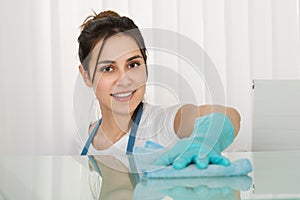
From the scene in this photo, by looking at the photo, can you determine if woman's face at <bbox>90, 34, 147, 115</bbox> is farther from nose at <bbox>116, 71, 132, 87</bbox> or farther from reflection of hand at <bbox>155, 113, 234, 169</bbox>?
reflection of hand at <bbox>155, 113, 234, 169</bbox>

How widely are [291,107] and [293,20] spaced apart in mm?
645

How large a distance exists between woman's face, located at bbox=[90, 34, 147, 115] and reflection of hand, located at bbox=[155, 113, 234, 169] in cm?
10

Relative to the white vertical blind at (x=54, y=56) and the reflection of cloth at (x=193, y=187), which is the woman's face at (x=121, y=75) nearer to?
the reflection of cloth at (x=193, y=187)

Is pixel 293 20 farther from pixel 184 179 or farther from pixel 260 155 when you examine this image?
pixel 184 179

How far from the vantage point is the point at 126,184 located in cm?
82

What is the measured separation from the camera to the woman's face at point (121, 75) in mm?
898

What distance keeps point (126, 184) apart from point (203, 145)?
0.20 metres

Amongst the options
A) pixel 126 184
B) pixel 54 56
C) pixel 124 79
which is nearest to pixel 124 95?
pixel 124 79

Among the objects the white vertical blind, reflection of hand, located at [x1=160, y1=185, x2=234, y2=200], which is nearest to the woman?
reflection of hand, located at [x1=160, y1=185, x2=234, y2=200]

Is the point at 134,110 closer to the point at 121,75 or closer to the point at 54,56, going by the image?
the point at 121,75

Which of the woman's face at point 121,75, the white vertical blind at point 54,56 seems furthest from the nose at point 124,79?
the white vertical blind at point 54,56

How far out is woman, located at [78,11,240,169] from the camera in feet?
2.97

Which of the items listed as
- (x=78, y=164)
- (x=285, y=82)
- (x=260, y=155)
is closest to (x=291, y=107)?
(x=285, y=82)

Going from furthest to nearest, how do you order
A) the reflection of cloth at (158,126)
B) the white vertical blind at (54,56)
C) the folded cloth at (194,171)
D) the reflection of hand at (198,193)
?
the white vertical blind at (54,56) → the reflection of cloth at (158,126) → the folded cloth at (194,171) → the reflection of hand at (198,193)
